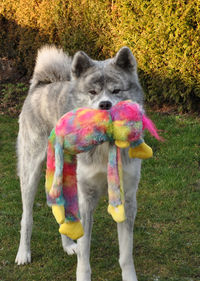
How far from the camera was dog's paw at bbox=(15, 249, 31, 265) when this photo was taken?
4.12 m

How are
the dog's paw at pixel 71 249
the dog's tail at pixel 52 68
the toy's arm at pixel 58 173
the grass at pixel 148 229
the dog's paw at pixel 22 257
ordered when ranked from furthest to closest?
1. the dog's tail at pixel 52 68
2. the dog's paw at pixel 71 249
3. the dog's paw at pixel 22 257
4. the grass at pixel 148 229
5. the toy's arm at pixel 58 173

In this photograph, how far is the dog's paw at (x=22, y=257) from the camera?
412 cm

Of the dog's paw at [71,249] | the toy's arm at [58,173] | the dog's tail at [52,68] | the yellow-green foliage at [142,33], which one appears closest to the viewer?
the toy's arm at [58,173]

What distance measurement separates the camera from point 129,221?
11.9 ft

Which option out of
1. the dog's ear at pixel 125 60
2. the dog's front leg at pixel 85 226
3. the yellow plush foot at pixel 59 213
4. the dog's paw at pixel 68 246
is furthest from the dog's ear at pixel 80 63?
the dog's paw at pixel 68 246

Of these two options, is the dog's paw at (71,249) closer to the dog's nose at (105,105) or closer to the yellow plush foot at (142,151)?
the yellow plush foot at (142,151)

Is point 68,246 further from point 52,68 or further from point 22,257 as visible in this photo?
point 52,68

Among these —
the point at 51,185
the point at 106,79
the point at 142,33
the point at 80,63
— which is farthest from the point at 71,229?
the point at 142,33

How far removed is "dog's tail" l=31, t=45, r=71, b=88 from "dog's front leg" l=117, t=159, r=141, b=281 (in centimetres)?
132

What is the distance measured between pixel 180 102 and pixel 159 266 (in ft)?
12.3

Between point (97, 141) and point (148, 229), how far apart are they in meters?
1.89

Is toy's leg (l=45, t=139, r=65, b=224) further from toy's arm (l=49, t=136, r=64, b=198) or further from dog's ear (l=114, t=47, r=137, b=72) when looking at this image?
dog's ear (l=114, t=47, r=137, b=72)

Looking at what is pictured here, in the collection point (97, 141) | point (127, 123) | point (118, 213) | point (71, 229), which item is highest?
point (127, 123)

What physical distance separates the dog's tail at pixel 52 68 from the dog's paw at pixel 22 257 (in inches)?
60.2
